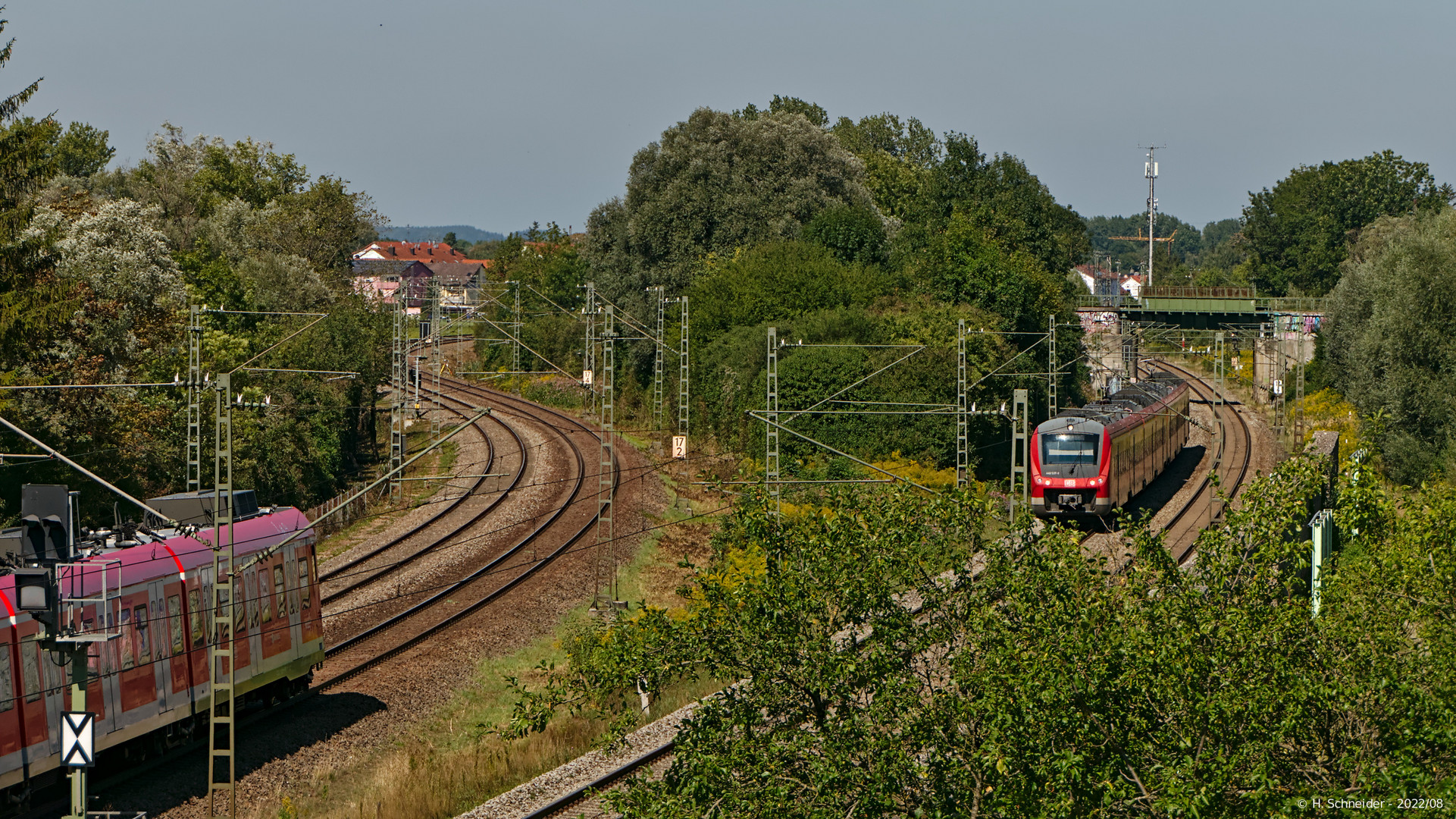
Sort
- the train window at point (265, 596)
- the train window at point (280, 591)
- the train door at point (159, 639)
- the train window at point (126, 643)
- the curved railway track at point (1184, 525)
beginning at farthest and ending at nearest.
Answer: the train window at point (280, 591) → the train window at point (265, 596) → the train door at point (159, 639) → the train window at point (126, 643) → the curved railway track at point (1184, 525)

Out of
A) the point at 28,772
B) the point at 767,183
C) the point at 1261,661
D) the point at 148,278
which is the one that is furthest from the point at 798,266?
the point at 1261,661

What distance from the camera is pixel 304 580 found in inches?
947

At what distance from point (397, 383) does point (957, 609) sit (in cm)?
3718

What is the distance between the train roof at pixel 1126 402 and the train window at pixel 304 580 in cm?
2117

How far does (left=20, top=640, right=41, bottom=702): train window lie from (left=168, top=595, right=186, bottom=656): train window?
2.84 metres

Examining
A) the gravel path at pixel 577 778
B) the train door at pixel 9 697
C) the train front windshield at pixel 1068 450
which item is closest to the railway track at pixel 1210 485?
the train front windshield at pixel 1068 450

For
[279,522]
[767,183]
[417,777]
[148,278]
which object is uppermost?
[767,183]

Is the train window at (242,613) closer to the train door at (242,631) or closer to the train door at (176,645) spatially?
the train door at (242,631)

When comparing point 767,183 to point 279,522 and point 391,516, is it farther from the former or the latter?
point 279,522

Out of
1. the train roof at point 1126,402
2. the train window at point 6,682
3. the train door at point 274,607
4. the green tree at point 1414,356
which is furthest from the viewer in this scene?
the green tree at point 1414,356

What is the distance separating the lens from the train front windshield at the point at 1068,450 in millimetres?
35500

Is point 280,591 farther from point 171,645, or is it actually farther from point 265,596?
point 171,645

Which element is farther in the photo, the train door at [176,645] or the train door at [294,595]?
the train door at [294,595]

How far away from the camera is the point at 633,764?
1953 centimetres
